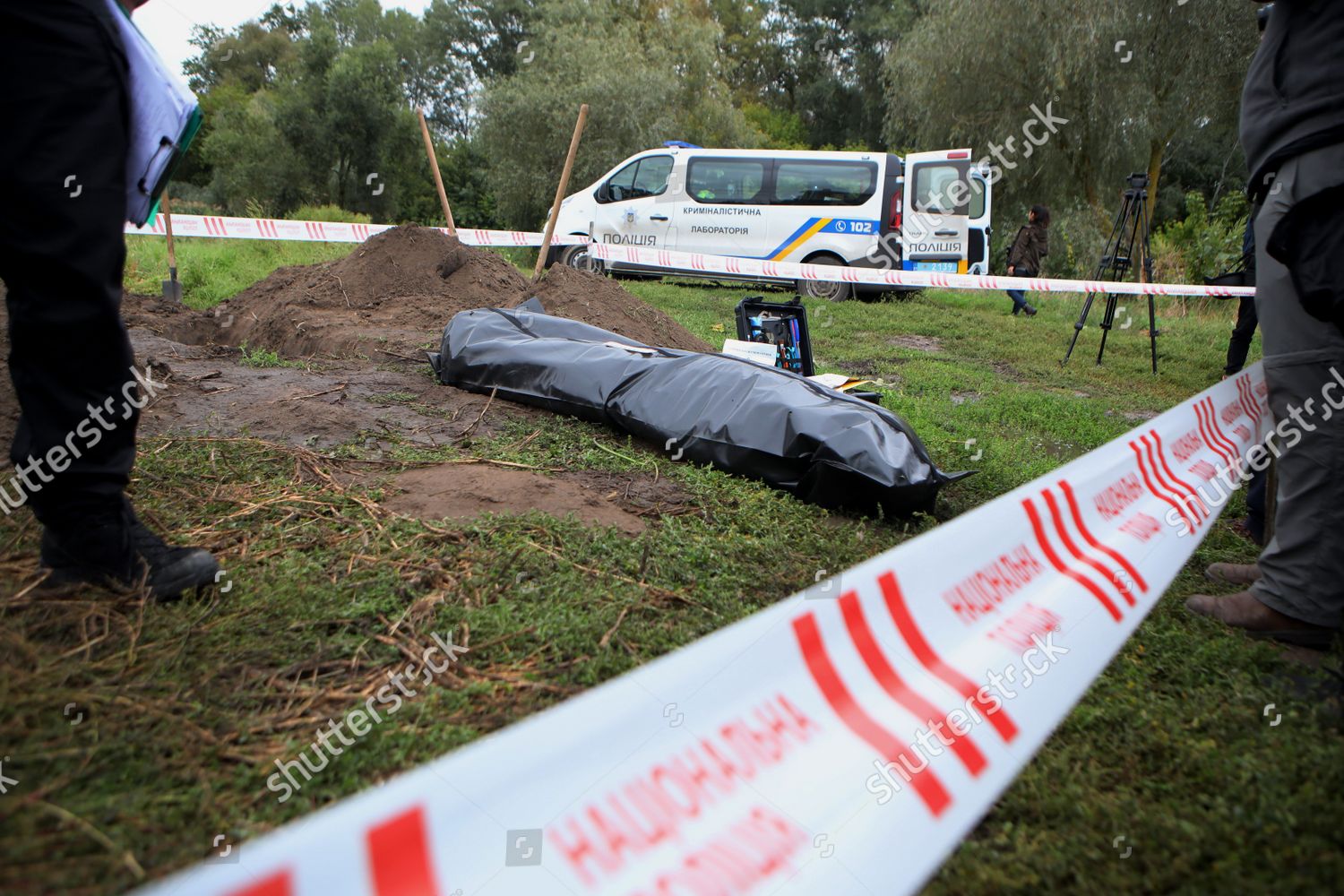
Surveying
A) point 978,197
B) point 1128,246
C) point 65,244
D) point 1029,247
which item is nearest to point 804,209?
point 978,197

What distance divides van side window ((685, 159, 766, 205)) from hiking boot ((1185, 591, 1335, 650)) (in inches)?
473

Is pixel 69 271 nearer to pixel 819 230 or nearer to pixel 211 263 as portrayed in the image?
pixel 211 263

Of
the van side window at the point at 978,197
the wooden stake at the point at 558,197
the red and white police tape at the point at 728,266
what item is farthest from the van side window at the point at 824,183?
the wooden stake at the point at 558,197

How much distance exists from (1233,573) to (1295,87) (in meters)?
1.68

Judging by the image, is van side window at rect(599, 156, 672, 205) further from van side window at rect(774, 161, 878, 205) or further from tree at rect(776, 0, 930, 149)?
tree at rect(776, 0, 930, 149)

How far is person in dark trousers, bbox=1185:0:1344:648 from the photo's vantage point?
234 cm

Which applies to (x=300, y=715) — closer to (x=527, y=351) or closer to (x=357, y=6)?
(x=527, y=351)

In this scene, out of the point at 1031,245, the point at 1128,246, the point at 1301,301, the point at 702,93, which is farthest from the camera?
the point at 702,93

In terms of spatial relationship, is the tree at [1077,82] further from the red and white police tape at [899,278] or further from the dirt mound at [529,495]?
the dirt mound at [529,495]

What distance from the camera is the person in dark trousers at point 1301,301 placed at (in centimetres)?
234

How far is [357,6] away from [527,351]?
172 feet

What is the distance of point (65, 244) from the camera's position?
1828 millimetres

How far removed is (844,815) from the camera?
135 cm

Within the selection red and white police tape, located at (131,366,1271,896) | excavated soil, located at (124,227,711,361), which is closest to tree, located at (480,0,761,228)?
excavated soil, located at (124,227,711,361)
